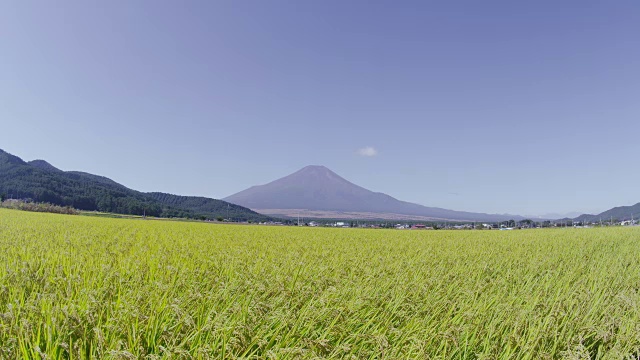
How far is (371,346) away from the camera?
280 centimetres

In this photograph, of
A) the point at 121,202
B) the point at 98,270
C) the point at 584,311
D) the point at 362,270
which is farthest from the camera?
the point at 121,202

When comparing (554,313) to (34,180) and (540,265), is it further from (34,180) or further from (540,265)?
(34,180)

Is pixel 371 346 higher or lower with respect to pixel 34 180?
lower

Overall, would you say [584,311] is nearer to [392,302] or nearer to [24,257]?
[392,302]

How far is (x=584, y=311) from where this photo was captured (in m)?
3.91

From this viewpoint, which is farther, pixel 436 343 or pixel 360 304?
pixel 360 304

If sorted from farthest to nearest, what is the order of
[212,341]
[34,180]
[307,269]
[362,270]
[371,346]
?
[34,180] → [362,270] → [307,269] → [371,346] → [212,341]

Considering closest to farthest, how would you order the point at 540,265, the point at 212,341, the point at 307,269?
the point at 212,341, the point at 307,269, the point at 540,265

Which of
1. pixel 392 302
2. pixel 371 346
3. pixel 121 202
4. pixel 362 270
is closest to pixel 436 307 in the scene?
pixel 392 302

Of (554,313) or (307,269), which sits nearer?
(554,313)

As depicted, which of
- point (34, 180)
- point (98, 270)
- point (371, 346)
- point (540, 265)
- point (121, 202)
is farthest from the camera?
point (34, 180)

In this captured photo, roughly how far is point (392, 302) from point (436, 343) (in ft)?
3.28

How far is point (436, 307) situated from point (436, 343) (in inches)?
43.2

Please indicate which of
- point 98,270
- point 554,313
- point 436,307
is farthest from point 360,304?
point 98,270
